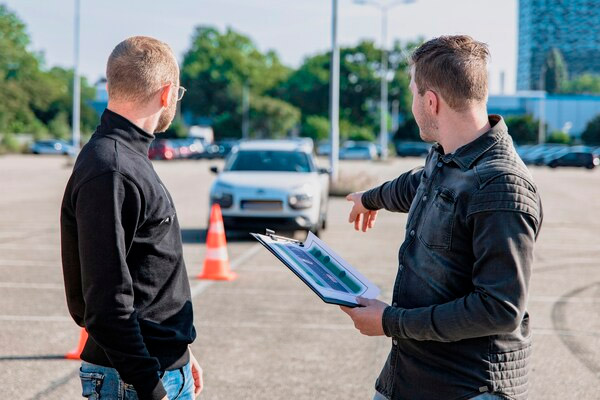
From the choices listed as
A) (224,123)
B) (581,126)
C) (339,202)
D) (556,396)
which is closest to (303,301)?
(556,396)

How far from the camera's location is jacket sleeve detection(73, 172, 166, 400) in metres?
2.62

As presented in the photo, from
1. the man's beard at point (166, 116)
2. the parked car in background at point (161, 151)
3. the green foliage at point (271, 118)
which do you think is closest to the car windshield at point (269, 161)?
the man's beard at point (166, 116)

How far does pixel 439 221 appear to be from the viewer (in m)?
2.69

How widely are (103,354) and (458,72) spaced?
1.36 metres

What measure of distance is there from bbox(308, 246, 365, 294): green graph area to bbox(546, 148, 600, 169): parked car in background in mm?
59767

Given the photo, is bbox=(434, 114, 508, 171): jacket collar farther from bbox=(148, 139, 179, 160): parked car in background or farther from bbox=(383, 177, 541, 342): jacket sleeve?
bbox=(148, 139, 179, 160): parked car in background

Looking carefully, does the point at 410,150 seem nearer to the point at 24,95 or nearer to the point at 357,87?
the point at 357,87

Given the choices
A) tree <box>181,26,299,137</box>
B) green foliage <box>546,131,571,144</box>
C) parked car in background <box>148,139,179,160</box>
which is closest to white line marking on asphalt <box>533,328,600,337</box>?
parked car in background <box>148,139,179,160</box>

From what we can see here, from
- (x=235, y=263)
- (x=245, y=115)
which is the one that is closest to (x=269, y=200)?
(x=235, y=263)

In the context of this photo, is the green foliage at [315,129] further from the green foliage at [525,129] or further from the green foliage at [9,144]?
the green foliage at [9,144]

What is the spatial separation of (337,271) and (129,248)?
25.1 inches

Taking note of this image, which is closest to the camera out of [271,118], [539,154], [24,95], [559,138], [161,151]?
[161,151]

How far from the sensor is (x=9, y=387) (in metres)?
5.92

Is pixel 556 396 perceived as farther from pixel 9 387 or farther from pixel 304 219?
pixel 304 219
